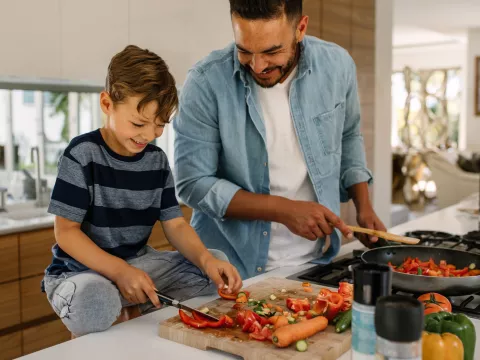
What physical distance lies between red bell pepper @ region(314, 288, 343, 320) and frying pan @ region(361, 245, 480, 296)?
0.59 ft

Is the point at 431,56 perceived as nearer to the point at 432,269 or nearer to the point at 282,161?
the point at 282,161

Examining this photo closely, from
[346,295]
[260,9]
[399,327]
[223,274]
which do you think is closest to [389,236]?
[346,295]

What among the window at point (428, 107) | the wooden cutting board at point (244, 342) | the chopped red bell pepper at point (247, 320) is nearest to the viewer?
the wooden cutting board at point (244, 342)

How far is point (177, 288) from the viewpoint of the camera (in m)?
1.59

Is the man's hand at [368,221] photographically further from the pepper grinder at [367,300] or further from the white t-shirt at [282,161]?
the pepper grinder at [367,300]

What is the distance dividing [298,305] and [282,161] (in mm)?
680

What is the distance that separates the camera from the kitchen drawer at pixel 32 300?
9.61 ft

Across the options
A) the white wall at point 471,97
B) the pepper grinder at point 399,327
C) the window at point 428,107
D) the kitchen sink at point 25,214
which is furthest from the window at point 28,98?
the white wall at point 471,97

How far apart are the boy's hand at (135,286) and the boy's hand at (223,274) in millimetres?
180

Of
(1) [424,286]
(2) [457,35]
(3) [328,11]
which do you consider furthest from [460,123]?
(1) [424,286]

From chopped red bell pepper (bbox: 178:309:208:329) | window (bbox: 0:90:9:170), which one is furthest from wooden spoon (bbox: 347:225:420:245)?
window (bbox: 0:90:9:170)

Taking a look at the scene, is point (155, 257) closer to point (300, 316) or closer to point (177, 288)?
point (177, 288)

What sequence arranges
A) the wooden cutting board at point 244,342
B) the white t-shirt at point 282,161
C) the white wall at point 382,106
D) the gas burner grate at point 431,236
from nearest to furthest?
the wooden cutting board at point 244,342
the white t-shirt at point 282,161
the gas burner grate at point 431,236
the white wall at point 382,106

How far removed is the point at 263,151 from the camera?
6.07ft
